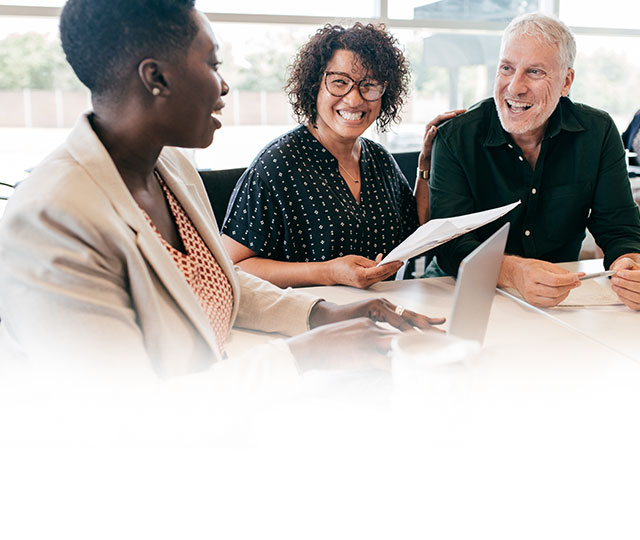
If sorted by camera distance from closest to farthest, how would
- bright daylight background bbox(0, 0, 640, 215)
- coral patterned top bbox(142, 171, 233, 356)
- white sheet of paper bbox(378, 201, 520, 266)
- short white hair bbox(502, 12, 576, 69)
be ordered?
coral patterned top bbox(142, 171, 233, 356)
white sheet of paper bbox(378, 201, 520, 266)
short white hair bbox(502, 12, 576, 69)
bright daylight background bbox(0, 0, 640, 215)

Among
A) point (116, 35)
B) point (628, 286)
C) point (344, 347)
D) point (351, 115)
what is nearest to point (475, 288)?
point (344, 347)

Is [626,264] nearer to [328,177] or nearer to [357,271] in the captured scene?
[357,271]

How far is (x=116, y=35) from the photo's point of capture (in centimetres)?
91

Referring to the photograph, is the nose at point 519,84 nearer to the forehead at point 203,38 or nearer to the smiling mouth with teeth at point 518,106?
the smiling mouth with teeth at point 518,106

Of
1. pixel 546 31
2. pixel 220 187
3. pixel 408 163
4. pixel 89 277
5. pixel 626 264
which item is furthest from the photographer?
pixel 408 163

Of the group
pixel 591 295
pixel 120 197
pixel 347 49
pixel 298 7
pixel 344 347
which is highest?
pixel 298 7

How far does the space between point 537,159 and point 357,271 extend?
766 millimetres

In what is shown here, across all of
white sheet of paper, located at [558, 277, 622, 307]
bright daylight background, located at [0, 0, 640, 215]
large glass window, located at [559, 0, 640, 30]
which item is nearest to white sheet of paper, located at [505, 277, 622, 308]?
white sheet of paper, located at [558, 277, 622, 307]

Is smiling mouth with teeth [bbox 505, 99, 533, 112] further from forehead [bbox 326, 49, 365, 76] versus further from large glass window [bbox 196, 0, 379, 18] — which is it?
large glass window [bbox 196, 0, 379, 18]

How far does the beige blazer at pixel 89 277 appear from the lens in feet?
2.69

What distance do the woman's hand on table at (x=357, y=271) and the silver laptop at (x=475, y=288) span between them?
49cm

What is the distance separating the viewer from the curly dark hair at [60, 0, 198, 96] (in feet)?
2.96

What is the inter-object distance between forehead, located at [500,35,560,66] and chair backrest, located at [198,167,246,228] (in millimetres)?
930

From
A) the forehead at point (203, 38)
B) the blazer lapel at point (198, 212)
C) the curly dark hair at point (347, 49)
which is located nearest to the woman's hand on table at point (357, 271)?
the blazer lapel at point (198, 212)
